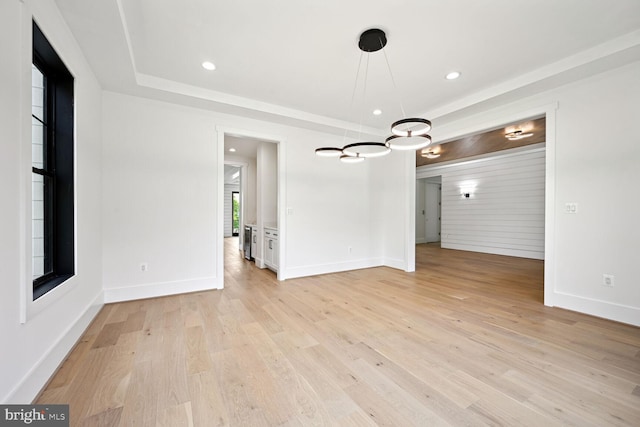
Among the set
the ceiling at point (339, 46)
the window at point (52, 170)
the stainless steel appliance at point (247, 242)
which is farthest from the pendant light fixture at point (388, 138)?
the stainless steel appliance at point (247, 242)

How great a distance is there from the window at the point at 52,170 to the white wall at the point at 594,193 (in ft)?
17.1

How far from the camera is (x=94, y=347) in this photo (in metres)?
2.25

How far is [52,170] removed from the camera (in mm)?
2277

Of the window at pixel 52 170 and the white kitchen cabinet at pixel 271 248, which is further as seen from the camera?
the white kitchen cabinet at pixel 271 248

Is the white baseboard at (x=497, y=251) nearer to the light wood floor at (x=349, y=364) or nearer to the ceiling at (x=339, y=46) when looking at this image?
the light wood floor at (x=349, y=364)

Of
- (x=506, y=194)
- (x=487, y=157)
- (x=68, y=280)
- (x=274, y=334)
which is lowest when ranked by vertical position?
(x=274, y=334)

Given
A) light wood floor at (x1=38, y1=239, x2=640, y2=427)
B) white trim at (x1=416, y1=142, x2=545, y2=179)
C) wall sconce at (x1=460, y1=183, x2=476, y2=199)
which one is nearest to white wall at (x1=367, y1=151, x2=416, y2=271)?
light wood floor at (x1=38, y1=239, x2=640, y2=427)

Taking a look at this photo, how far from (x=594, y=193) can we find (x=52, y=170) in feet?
18.2

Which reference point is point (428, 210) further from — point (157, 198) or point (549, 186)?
point (157, 198)

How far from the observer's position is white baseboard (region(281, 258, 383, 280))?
466cm

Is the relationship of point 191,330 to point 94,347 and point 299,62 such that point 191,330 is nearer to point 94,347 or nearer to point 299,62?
point 94,347

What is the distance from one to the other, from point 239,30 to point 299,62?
2.42 ft

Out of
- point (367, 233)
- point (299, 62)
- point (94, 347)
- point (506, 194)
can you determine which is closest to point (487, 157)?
point (506, 194)

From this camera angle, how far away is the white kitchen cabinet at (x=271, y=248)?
4881mm
